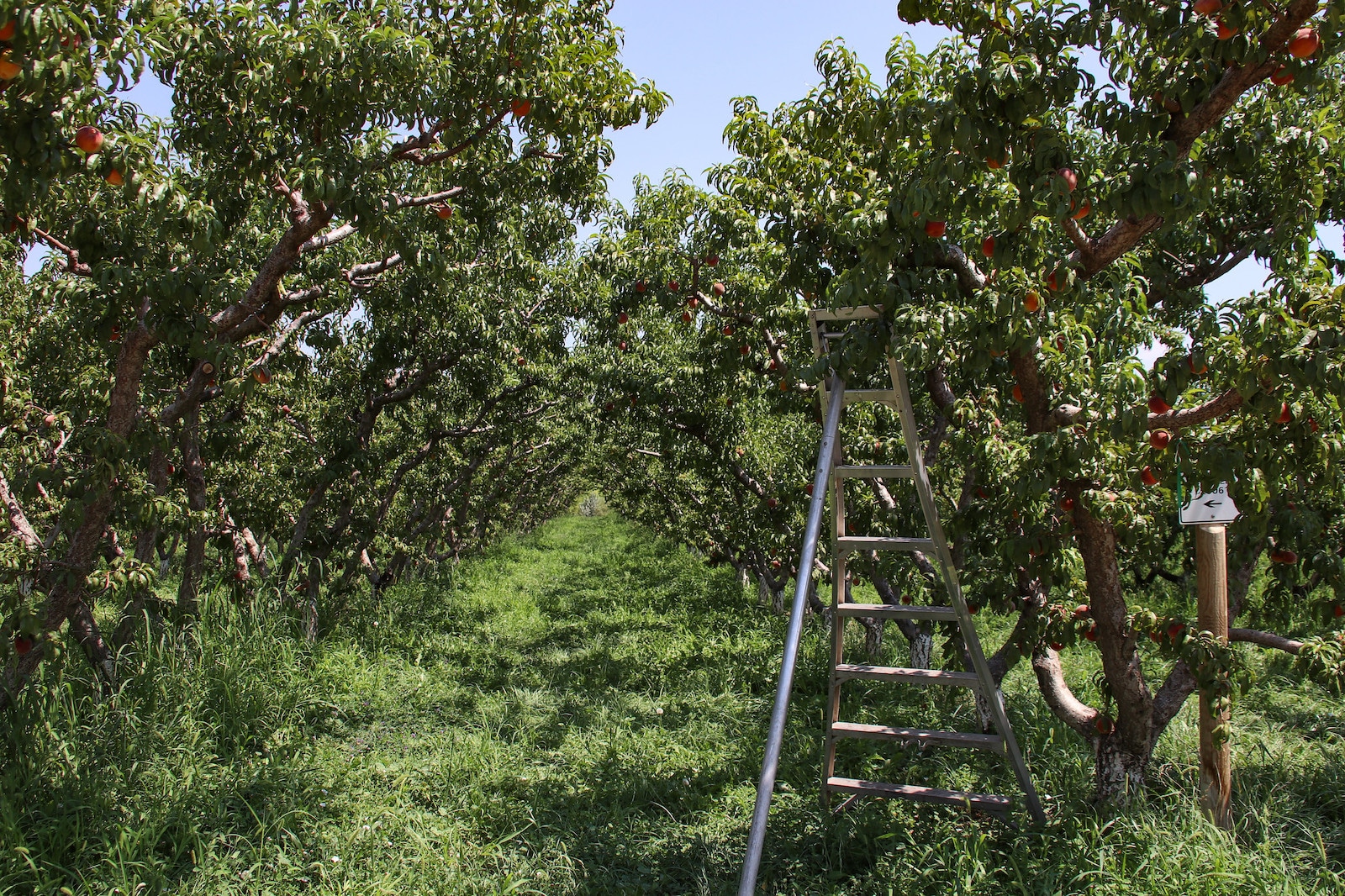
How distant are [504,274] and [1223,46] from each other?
18.9 ft

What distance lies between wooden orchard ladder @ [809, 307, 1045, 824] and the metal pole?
153 mm

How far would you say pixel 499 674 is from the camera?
721 cm

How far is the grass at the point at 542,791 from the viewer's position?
3.18 metres

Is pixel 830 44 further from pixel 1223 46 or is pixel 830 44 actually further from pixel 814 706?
pixel 814 706

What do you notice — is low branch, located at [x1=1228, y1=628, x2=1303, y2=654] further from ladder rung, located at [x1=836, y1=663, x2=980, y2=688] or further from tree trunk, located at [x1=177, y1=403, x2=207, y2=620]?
tree trunk, located at [x1=177, y1=403, x2=207, y2=620]

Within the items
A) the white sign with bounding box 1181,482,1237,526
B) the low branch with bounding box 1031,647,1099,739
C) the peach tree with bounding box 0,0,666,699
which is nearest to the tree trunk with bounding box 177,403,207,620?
the peach tree with bounding box 0,0,666,699

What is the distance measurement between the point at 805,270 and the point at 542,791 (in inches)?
124

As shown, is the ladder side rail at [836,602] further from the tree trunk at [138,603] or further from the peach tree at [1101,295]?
the tree trunk at [138,603]

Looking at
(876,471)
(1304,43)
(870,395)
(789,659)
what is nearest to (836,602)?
(876,471)

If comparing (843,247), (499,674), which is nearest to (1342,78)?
(843,247)

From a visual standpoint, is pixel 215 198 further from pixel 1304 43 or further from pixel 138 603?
pixel 1304 43

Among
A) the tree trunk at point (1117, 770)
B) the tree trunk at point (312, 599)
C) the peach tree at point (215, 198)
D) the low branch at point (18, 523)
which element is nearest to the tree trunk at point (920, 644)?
the tree trunk at point (1117, 770)

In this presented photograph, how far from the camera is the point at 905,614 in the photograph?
328cm

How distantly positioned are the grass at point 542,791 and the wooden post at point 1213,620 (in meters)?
0.10
